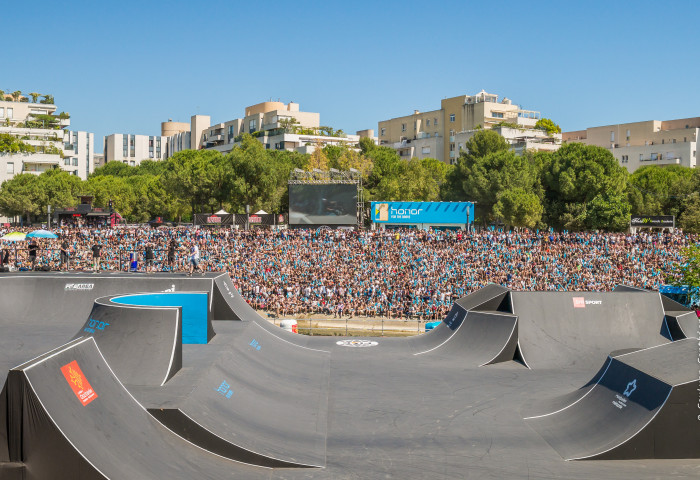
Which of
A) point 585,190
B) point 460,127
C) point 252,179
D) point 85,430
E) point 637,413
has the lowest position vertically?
point 637,413

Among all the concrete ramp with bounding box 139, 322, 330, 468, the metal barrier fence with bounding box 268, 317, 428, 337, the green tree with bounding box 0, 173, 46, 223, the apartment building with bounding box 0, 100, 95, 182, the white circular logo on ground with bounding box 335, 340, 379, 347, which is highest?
the apartment building with bounding box 0, 100, 95, 182

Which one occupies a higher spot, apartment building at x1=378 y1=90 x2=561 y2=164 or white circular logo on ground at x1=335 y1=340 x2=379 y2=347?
apartment building at x1=378 y1=90 x2=561 y2=164

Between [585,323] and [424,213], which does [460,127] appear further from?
[585,323]

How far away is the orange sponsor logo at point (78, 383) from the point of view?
27.3ft

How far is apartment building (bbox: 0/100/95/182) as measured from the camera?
69375 mm

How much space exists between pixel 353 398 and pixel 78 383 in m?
6.56

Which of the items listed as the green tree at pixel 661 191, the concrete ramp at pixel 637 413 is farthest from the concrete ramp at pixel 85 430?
the green tree at pixel 661 191

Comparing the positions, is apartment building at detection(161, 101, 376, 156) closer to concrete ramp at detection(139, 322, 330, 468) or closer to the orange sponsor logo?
concrete ramp at detection(139, 322, 330, 468)

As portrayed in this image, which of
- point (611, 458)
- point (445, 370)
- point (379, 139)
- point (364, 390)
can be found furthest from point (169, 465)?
point (379, 139)

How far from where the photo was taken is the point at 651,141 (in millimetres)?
73938

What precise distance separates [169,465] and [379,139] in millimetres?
92918

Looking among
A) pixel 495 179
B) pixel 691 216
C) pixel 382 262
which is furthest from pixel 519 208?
pixel 382 262

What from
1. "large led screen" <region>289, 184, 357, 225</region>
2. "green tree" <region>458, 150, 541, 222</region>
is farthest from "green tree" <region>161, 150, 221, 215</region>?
"green tree" <region>458, 150, 541, 222</region>

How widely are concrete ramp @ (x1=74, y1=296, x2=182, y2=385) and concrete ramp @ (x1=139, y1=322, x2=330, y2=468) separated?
588 millimetres
